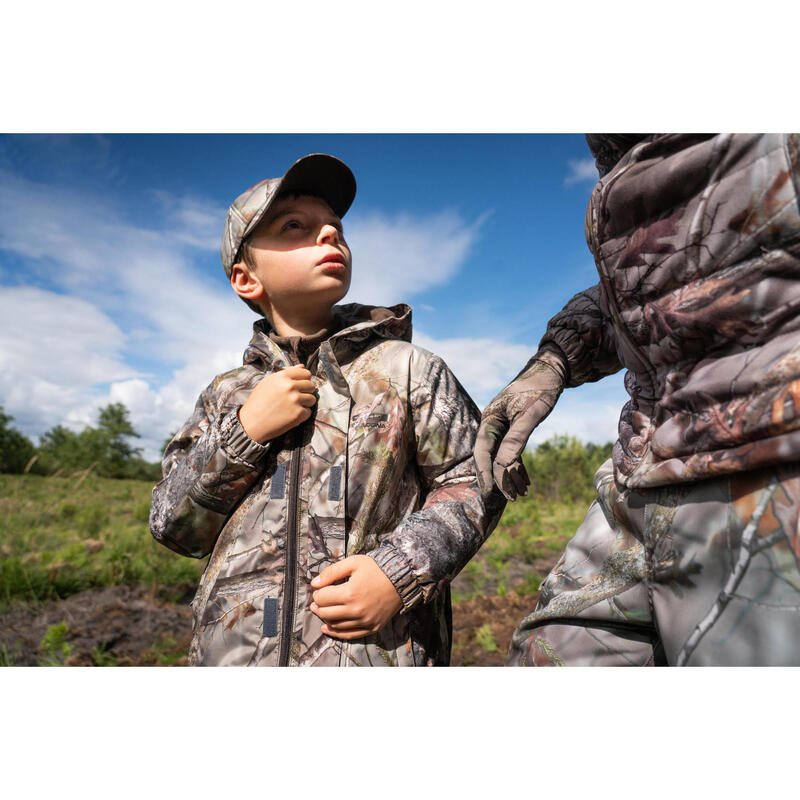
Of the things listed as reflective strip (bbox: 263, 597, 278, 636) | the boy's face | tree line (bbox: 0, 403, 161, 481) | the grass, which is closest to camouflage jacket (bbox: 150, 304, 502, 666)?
reflective strip (bbox: 263, 597, 278, 636)

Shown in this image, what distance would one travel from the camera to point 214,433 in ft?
5.46

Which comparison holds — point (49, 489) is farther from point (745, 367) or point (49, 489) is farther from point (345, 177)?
point (745, 367)

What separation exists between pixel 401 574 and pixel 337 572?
0.56 feet

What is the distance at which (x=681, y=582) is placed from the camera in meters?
0.99

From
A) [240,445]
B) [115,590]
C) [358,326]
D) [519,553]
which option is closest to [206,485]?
[240,445]

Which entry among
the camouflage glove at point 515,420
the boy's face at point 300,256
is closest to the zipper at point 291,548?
the boy's face at point 300,256

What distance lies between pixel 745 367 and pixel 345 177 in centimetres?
146

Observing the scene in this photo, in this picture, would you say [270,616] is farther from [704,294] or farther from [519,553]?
[519,553]

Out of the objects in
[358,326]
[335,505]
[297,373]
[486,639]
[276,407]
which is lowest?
[486,639]

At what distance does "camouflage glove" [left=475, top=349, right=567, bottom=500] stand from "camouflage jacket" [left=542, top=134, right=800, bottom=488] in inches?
9.3

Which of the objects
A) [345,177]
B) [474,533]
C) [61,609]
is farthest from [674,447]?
[61,609]

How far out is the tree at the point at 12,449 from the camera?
58.0 ft

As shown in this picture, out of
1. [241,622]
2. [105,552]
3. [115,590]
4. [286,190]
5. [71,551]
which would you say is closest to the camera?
[241,622]

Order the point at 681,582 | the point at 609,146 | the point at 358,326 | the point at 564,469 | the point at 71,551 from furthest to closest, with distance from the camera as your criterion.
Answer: the point at 564,469
the point at 71,551
the point at 358,326
the point at 609,146
the point at 681,582
